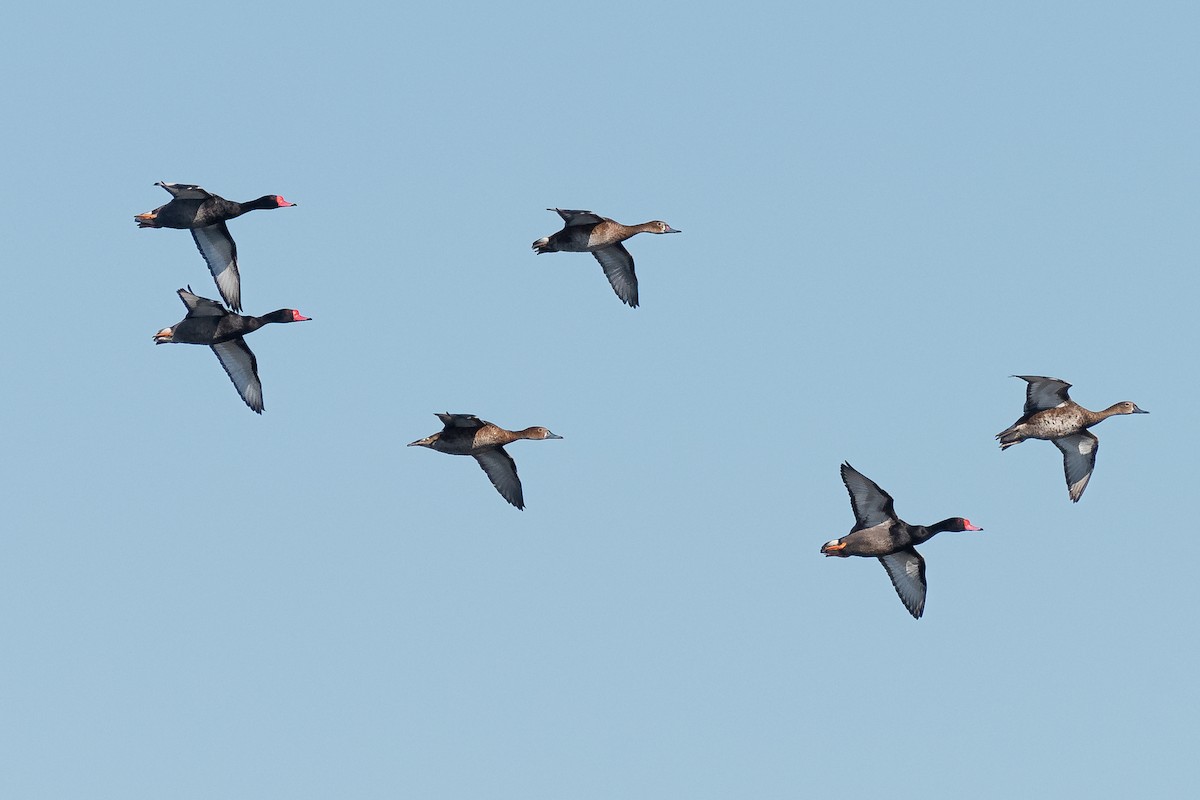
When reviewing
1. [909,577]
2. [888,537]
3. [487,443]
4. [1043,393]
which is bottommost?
[909,577]

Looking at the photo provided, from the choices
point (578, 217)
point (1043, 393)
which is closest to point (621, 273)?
point (578, 217)

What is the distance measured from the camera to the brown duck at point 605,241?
153 feet

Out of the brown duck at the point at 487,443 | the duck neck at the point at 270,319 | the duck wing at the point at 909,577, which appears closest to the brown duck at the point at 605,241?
the brown duck at the point at 487,443

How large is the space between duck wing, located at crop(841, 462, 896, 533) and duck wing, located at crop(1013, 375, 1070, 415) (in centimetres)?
634

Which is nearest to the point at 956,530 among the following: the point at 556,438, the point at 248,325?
the point at 556,438

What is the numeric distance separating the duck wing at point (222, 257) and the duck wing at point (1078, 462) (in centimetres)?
2003

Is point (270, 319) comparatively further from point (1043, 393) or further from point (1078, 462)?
point (1078, 462)

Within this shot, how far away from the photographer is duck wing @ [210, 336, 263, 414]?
154 ft

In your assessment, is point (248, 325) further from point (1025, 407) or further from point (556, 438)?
point (1025, 407)

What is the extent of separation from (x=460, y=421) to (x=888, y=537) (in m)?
9.66

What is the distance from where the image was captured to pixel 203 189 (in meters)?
43.8

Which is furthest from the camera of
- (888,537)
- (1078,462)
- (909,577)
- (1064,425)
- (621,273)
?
(621,273)

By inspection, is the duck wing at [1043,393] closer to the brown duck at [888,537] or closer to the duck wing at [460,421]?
the brown duck at [888,537]

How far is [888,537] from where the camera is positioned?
136 feet
